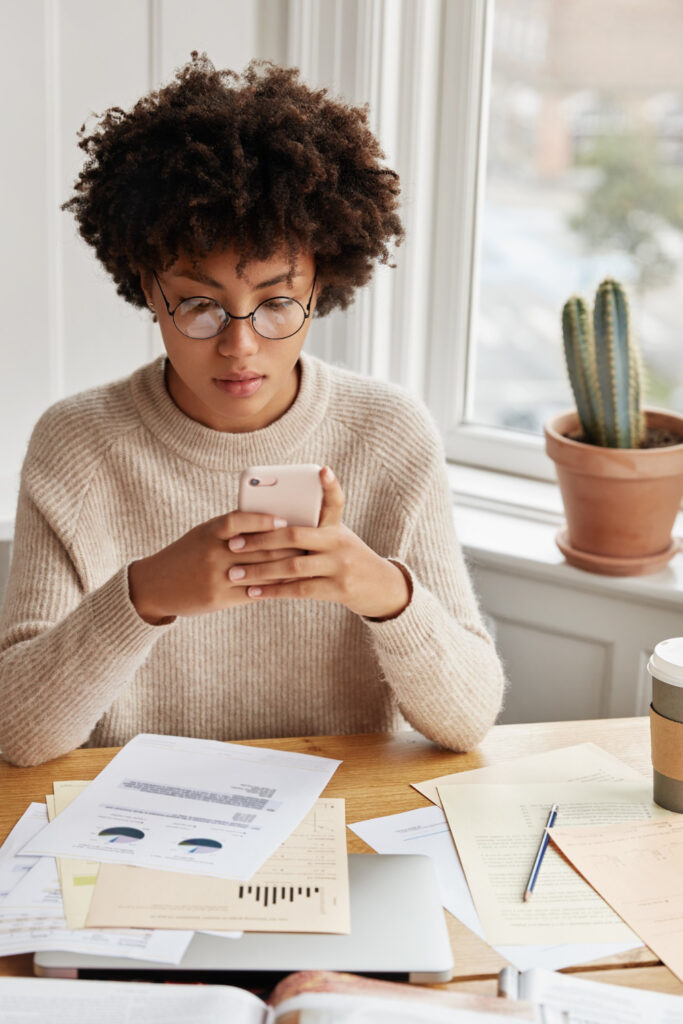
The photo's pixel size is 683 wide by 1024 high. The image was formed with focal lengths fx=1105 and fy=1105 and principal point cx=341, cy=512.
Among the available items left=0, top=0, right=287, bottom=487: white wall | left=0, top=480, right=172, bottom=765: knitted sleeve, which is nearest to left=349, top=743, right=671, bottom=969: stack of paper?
left=0, top=480, right=172, bottom=765: knitted sleeve

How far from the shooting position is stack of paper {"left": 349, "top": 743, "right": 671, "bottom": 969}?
0.93m

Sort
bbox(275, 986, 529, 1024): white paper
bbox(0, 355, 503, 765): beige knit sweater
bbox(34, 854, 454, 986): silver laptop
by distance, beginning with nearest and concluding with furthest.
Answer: bbox(275, 986, 529, 1024): white paper, bbox(34, 854, 454, 986): silver laptop, bbox(0, 355, 503, 765): beige knit sweater

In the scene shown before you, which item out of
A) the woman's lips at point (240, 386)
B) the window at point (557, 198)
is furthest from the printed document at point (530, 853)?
the window at point (557, 198)

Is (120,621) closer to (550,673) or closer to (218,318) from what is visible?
(218,318)

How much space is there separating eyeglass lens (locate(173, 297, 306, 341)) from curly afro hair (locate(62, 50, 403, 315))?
5 cm

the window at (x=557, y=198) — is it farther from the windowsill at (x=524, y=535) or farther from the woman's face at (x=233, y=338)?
the woman's face at (x=233, y=338)

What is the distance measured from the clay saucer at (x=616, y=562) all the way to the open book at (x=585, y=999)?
3.24 ft

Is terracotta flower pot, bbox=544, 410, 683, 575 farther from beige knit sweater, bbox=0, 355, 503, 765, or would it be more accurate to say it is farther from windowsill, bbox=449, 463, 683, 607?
beige knit sweater, bbox=0, 355, 503, 765

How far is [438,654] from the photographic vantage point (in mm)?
1268

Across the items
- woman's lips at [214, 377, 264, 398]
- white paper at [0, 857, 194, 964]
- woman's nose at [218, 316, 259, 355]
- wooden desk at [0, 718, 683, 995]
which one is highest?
woman's nose at [218, 316, 259, 355]

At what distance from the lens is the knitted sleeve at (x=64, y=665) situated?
1197mm

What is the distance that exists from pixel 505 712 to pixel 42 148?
127 cm

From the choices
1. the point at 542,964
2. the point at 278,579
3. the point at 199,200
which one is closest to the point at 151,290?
the point at 199,200

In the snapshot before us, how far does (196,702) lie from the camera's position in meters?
1.43
